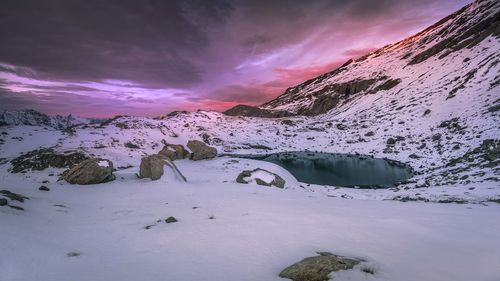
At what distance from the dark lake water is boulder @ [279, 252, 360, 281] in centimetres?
3352

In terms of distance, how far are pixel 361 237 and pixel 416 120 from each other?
7509 centimetres

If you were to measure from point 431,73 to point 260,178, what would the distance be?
356 ft

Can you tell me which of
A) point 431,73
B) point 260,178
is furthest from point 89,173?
point 431,73

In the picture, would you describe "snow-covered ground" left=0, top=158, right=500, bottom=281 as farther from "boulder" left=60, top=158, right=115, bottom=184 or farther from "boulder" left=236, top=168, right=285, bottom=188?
"boulder" left=236, top=168, right=285, bottom=188

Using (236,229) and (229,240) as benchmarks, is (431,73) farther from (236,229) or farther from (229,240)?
(229,240)

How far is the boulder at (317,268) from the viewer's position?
6234 millimetres

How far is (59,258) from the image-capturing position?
25.2 ft

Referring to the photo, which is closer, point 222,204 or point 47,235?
point 47,235

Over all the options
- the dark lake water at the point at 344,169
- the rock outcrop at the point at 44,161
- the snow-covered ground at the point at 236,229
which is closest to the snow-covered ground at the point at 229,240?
the snow-covered ground at the point at 236,229

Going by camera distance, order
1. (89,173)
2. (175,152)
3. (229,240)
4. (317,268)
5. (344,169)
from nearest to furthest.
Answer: (317,268) < (229,240) < (89,173) < (175,152) < (344,169)

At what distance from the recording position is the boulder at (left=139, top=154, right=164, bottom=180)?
2181 cm

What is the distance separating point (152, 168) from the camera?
72.3ft

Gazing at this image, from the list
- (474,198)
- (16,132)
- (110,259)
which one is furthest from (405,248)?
(16,132)

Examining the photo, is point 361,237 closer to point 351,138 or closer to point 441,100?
point 351,138
